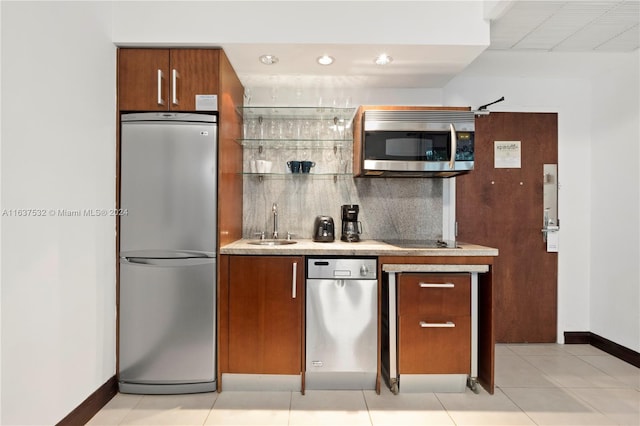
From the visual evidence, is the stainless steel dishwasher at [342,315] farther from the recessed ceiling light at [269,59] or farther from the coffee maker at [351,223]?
the recessed ceiling light at [269,59]

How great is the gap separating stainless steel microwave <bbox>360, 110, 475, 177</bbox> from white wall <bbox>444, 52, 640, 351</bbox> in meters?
0.88

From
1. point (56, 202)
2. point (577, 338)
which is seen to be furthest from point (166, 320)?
point (577, 338)

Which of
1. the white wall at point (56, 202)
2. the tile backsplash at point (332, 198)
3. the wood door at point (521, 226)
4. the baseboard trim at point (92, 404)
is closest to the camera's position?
the white wall at point (56, 202)

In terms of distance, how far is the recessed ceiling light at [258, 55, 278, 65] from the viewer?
8.73 ft

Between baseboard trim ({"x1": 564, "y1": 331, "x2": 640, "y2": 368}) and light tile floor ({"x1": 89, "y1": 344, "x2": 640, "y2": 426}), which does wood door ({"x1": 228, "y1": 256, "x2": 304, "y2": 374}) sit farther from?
baseboard trim ({"x1": 564, "y1": 331, "x2": 640, "y2": 368})

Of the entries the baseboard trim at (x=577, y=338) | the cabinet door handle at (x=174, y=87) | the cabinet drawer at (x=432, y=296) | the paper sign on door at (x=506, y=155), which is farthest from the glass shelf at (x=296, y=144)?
the baseboard trim at (x=577, y=338)

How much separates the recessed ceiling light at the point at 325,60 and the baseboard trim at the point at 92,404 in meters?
2.49

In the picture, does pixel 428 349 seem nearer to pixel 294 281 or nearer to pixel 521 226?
pixel 294 281

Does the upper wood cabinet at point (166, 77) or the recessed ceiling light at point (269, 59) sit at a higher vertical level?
the recessed ceiling light at point (269, 59)

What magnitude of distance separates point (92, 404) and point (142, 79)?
194cm

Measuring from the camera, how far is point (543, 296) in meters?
3.46

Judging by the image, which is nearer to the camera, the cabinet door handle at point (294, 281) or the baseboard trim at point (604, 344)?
the cabinet door handle at point (294, 281)

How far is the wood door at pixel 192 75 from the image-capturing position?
8.05ft

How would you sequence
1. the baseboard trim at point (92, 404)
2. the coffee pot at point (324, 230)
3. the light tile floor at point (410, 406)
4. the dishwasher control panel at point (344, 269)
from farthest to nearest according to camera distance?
1. the coffee pot at point (324, 230)
2. the dishwasher control panel at point (344, 269)
3. the light tile floor at point (410, 406)
4. the baseboard trim at point (92, 404)
